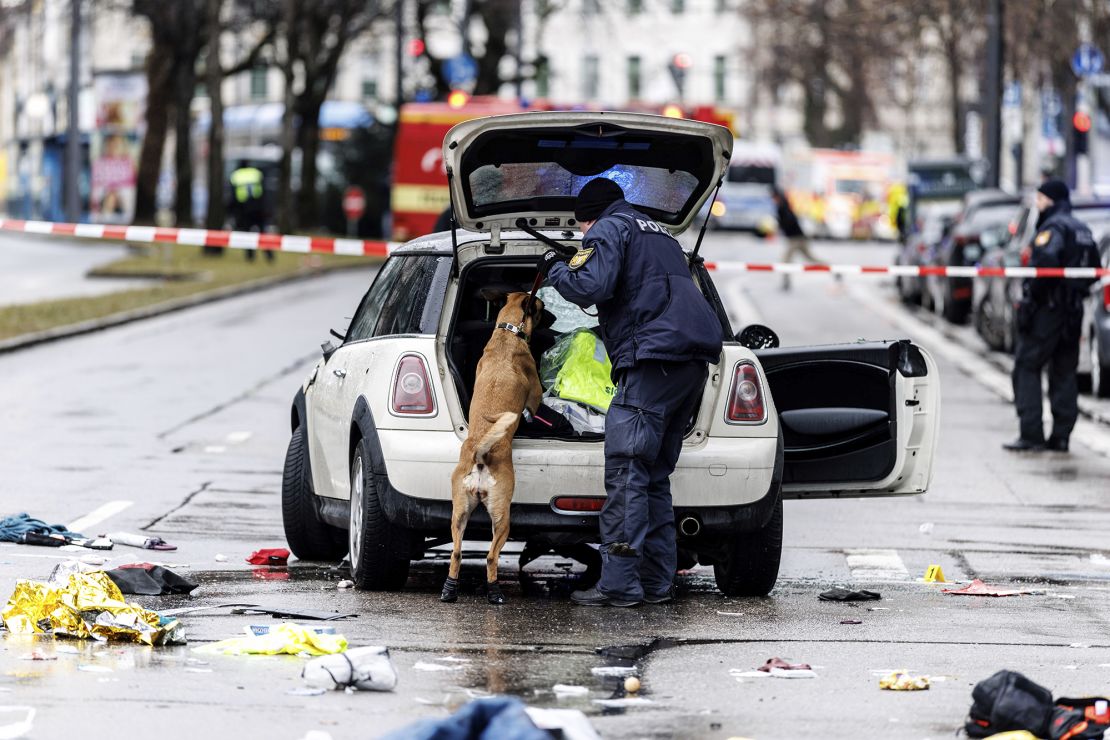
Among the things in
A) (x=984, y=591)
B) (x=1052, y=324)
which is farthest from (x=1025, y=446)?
(x=984, y=591)

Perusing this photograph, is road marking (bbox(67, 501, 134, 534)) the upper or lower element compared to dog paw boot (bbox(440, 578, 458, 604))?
lower

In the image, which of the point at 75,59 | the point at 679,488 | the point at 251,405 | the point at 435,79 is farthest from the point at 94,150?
the point at 679,488

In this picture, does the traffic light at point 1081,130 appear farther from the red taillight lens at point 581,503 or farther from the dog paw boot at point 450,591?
the dog paw boot at point 450,591

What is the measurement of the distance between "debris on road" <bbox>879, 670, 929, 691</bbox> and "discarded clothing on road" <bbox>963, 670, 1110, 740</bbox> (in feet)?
1.66

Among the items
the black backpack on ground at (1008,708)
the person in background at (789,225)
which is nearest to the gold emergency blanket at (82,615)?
the black backpack on ground at (1008,708)

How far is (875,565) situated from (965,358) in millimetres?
13698

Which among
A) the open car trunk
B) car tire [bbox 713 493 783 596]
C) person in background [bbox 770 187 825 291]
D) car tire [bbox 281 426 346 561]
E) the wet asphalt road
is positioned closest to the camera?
the wet asphalt road

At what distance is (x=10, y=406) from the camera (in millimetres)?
16688

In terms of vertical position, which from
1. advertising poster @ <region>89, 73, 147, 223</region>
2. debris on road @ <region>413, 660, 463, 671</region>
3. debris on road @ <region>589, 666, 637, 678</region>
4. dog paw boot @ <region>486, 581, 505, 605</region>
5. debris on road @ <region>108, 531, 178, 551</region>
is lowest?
advertising poster @ <region>89, 73, 147, 223</region>

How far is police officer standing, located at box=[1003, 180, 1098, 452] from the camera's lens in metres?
14.8

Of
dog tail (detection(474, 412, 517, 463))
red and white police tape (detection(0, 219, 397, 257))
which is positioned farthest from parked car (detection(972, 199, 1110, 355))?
dog tail (detection(474, 412, 517, 463))

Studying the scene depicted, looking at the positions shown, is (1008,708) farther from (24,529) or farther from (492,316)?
(24,529)

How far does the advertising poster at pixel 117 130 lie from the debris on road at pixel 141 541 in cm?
4474

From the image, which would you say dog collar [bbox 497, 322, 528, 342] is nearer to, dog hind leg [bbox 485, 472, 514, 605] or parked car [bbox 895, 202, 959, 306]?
Result: dog hind leg [bbox 485, 472, 514, 605]
